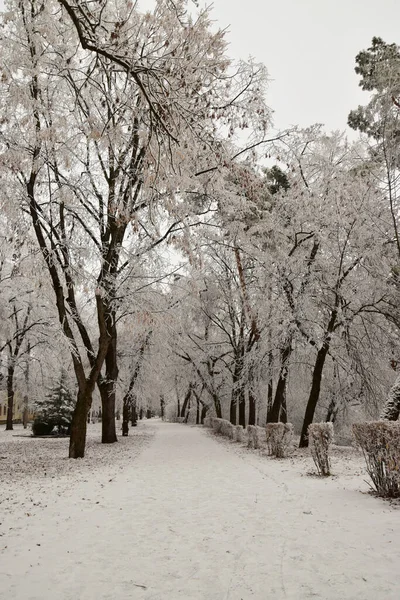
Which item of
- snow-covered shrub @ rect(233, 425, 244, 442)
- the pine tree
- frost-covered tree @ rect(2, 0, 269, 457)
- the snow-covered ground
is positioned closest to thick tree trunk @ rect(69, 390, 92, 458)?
frost-covered tree @ rect(2, 0, 269, 457)

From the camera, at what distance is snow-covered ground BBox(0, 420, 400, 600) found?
10.5 feet

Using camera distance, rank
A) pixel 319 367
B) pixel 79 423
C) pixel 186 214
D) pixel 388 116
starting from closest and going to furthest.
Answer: pixel 186 214, pixel 388 116, pixel 79 423, pixel 319 367

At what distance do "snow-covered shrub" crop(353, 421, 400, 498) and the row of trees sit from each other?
3907 mm

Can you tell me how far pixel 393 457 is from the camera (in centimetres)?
564

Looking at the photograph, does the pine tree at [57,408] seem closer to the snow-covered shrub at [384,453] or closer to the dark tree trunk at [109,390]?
the dark tree trunk at [109,390]

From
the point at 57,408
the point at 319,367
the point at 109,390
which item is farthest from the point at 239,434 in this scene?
the point at 57,408

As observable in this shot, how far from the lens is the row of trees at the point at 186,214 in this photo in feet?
19.6

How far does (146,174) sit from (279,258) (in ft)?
34.8

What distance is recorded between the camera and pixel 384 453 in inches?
229

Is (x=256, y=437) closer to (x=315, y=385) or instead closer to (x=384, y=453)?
(x=315, y=385)

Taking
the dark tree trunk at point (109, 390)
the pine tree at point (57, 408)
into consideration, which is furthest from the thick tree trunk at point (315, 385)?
the pine tree at point (57, 408)

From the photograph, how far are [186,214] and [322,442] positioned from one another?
206 inches

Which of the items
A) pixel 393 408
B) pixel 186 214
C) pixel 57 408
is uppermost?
pixel 186 214

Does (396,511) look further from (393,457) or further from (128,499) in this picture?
(128,499)
